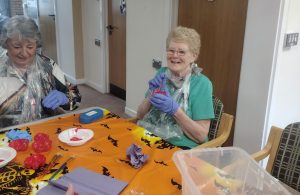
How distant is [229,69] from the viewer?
97.7 inches

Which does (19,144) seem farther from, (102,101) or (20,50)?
(102,101)

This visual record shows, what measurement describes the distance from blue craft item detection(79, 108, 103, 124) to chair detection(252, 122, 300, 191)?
77cm

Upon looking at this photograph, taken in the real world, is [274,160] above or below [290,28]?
below

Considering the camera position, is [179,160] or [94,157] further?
[94,157]

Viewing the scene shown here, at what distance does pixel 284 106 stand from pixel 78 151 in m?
1.60

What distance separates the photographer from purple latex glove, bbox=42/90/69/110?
1.67 meters

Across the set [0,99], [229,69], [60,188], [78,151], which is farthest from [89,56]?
[60,188]

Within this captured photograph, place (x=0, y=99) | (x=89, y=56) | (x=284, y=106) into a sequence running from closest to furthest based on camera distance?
1. (x=0, y=99)
2. (x=284, y=106)
3. (x=89, y=56)

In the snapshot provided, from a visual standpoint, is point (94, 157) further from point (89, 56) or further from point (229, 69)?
point (89, 56)

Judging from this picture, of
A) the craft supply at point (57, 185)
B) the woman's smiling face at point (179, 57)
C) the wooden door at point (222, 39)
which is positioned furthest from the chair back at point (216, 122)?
the craft supply at point (57, 185)

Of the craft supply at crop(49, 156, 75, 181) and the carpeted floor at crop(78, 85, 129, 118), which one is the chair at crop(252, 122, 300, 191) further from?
the carpeted floor at crop(78, 85, 129, 118)

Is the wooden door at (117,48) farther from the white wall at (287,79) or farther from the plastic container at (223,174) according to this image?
the plastic container at (223,174)

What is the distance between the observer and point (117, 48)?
13.0 ft

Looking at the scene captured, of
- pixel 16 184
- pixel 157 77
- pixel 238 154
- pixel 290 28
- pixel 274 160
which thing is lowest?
pixel 274 160
